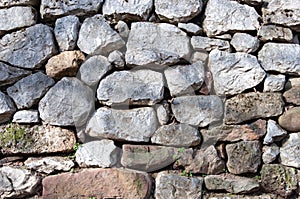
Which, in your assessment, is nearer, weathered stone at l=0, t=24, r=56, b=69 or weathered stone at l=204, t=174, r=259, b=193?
weathered stone at l=204, t=174, r=259, b=193

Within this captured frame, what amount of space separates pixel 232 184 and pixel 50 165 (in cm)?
90

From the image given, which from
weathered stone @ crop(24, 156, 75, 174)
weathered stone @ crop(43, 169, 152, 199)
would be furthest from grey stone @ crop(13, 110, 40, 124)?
weathered stone @ crop(43, 169, 152, 199)

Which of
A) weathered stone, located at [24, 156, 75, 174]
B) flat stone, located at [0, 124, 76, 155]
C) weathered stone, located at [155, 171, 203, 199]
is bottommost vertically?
weathered stone, located at [155, 171, 203, 199]

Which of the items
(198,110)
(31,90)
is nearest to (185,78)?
(198,110)

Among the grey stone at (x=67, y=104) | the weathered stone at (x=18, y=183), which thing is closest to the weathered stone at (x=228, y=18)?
the grey stone at (x=67, y=104)

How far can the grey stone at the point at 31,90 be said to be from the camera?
199 cm

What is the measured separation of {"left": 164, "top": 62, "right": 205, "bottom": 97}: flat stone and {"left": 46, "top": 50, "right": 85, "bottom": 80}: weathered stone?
448mm

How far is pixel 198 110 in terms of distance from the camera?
1.96 m

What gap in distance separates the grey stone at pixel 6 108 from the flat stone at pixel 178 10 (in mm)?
875

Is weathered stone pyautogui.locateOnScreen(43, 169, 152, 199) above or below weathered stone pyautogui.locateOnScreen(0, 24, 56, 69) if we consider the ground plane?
below

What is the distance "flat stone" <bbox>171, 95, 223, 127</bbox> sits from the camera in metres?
1.96

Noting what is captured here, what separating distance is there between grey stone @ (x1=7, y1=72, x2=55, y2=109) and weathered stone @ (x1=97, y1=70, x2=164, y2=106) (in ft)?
0.92

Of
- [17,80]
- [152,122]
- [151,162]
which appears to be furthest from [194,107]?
[17,80]

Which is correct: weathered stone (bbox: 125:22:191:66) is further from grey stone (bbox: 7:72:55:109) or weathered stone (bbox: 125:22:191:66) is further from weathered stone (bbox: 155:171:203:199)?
weathered stone (bbox: 155:171:203:199)
